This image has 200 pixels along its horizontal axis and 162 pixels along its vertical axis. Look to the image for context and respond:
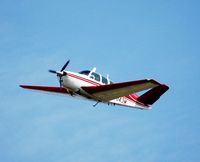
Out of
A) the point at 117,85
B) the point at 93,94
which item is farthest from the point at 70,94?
the point at 117,85

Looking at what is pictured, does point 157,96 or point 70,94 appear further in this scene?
point 157,96

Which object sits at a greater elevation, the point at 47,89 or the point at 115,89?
the point at 115,89

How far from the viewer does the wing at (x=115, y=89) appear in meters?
33.2

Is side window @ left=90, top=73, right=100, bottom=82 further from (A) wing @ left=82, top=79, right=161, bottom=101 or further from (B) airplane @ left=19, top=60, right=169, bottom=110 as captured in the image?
(A) wing @ left=82, top=79, right=161, bottom=101

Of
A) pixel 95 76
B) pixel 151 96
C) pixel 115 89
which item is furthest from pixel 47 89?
pixel 151 96

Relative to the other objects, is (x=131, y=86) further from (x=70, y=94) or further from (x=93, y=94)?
(x=70, y=94)

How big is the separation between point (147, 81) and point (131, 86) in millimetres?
2337

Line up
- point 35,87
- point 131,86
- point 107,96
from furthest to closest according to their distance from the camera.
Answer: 1. point 35,87
2. point 107,96
3. point 131,86

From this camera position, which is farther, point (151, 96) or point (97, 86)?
point (151, 96)

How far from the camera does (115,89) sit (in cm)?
3497

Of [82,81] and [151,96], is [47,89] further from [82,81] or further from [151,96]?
[151,96]

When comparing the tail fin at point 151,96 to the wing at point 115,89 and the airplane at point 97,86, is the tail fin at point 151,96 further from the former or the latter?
the wing at point 115,89

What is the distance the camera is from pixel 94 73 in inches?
1439

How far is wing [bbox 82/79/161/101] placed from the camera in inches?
1309
